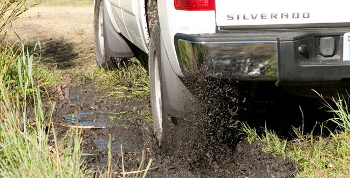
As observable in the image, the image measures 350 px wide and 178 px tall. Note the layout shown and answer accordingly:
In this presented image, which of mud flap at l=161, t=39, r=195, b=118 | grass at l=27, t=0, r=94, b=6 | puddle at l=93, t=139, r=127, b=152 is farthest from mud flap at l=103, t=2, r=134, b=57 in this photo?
grass at l=27, t=0, r=94, b=6

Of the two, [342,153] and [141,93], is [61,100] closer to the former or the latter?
[141,93]

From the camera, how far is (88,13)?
1166 centimetres

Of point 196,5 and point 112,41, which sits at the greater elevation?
point 196,5

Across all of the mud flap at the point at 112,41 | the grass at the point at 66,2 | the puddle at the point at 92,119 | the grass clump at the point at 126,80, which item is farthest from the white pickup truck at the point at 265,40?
the grass at the point at 66,2

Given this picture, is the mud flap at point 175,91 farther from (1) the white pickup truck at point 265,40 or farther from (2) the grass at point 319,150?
(2) the grass at point 319,150

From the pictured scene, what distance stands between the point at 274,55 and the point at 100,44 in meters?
4.00

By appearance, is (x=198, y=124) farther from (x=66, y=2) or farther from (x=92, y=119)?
(x=66, y=2)

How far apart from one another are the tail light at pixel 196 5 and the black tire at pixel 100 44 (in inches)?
134

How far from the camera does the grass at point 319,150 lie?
3.55 meters

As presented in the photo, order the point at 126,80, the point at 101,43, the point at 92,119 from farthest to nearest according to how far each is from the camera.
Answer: the point at 101,43 → the point at 126,80 → the point at 92,119

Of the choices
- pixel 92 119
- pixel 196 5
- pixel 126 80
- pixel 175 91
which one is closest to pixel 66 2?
pixel 126 80

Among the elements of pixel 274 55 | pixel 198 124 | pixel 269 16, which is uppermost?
pixel 269 16

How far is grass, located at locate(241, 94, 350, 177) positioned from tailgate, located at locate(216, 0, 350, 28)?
539mm

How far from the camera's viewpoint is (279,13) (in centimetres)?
339
